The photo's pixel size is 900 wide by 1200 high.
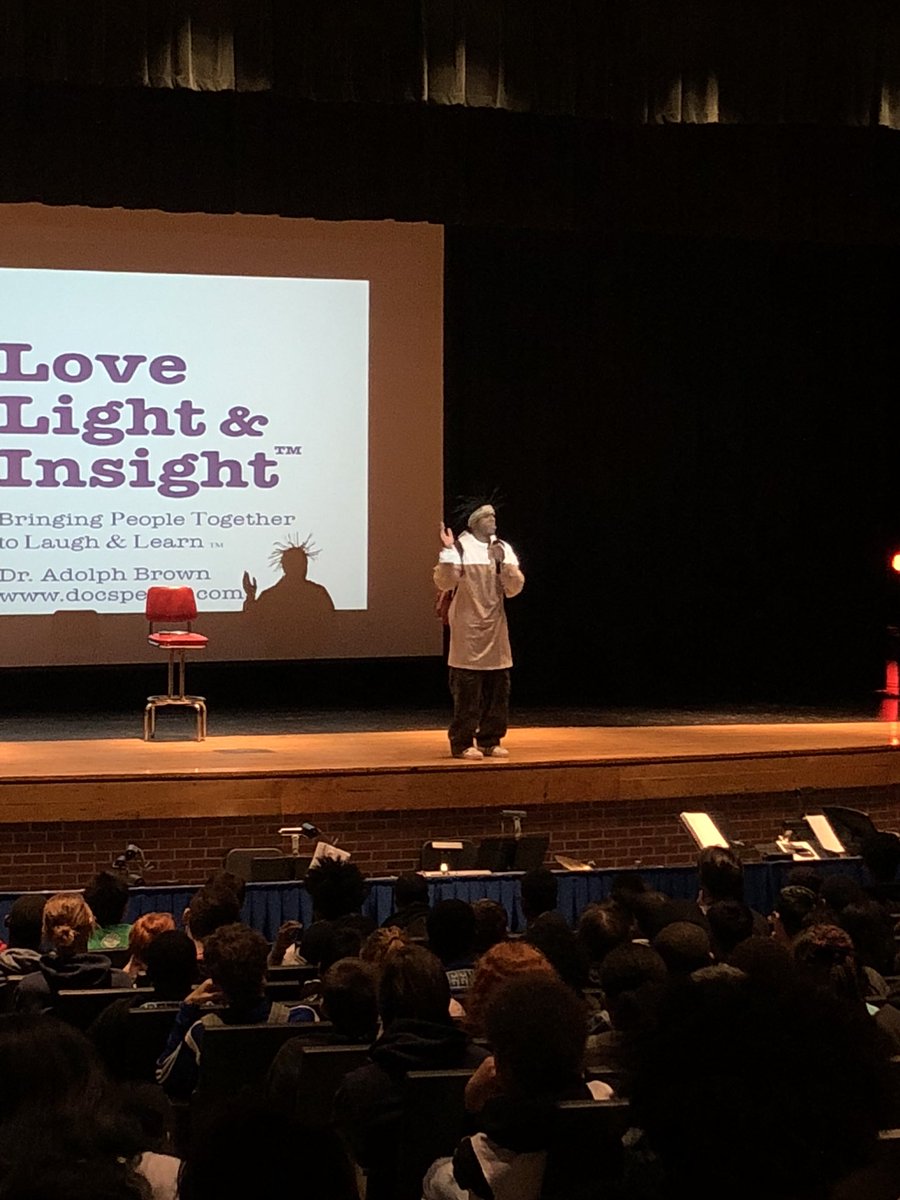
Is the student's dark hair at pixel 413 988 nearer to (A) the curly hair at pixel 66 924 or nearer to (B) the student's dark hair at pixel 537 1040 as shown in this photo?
(B) the student's dark hair at pixel 537 1040

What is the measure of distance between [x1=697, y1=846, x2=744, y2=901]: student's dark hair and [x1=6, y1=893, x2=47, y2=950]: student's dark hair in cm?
187

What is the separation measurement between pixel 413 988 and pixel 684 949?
78 centimetres

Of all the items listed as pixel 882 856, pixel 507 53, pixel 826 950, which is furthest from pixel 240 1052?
pixel 507 53

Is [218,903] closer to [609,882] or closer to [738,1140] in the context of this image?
[609,882]

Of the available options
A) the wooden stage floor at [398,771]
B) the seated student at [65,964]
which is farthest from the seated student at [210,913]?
the wooden stage floor at [398,771]

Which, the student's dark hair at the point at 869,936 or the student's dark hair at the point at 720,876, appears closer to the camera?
the student's dark hair at the point at 869,936

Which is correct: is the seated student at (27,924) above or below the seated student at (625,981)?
below

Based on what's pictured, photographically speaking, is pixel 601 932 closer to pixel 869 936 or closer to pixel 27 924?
pixel 869 936

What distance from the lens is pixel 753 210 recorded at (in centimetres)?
865

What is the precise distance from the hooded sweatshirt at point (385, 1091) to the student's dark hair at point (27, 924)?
5.61 ft

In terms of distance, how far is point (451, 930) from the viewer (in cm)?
388

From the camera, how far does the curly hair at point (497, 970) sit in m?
3.28

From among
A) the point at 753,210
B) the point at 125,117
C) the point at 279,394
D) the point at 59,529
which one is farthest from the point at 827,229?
the point at 59,529

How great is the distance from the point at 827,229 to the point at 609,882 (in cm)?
458
